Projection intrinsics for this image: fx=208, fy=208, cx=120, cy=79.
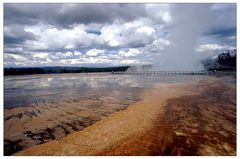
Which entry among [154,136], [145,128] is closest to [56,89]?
[145,128]

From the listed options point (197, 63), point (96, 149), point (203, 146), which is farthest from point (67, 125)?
point (197, 63)

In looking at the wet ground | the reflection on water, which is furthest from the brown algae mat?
the reflection on water

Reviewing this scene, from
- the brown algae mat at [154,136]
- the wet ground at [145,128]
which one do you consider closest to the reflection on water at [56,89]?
the wet ground at [145,128]

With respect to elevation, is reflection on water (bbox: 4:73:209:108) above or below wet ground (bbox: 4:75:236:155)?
above

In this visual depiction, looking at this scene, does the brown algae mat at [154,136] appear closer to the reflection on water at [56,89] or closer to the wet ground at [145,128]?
the wet ground at [145,128]

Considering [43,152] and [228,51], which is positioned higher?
[228,51]

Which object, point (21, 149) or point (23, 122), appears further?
point (23, 122)

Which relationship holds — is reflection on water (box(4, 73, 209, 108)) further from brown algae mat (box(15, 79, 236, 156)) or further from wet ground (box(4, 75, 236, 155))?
brown algae mat (box(15, 79, 236, 156))

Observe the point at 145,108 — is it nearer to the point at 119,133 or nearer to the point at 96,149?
the point at 119,133

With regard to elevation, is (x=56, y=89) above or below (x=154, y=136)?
above

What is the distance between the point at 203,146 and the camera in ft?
21.5

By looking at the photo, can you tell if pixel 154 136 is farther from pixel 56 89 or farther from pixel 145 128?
pixel 56 89

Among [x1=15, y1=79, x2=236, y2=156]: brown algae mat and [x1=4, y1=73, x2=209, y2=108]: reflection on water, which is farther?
[x1=4, y1=73, x2=209, y2=108]: reflection on water

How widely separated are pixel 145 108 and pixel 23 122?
6.57 meters
